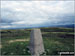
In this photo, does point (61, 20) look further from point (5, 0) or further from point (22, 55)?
point (5, 0)

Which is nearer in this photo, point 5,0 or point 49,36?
point 5,0

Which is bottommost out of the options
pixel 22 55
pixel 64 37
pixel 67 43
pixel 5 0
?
pixel 22 55

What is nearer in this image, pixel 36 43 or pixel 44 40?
pixel 36 43

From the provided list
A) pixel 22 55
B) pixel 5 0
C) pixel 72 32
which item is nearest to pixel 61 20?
pixel 72 32
